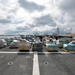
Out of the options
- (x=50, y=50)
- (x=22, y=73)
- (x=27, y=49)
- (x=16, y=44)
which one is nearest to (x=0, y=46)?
(x=16, y=44)

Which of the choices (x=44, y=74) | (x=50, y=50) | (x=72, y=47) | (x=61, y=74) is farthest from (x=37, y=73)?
(x=72, y=47)

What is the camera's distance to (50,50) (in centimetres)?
2542

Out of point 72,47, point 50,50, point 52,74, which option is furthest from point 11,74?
point 72,47

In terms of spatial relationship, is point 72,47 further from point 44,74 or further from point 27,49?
point 44,74

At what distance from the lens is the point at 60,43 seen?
32.8m

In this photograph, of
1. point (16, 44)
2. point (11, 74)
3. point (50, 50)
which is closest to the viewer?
point (11, 74)

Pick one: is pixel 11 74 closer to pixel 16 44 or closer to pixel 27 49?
pixel 27 49

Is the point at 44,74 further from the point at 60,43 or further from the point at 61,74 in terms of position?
the point at 60,43

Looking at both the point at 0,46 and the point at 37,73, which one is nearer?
the point at 37,73

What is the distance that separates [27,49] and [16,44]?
671cm

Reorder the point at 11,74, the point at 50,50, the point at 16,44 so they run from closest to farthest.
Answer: the point at 11,74 < the point at 50,50 < the point at 16,44

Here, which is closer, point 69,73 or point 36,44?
point 69,73

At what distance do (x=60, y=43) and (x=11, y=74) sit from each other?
75.4 feet

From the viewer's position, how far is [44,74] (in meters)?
11.0
